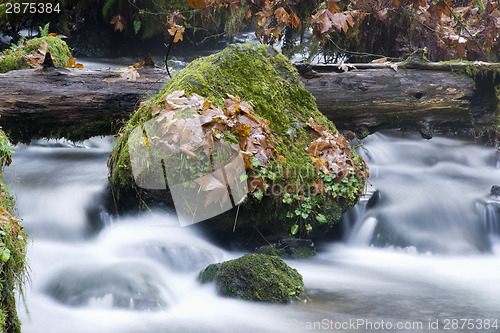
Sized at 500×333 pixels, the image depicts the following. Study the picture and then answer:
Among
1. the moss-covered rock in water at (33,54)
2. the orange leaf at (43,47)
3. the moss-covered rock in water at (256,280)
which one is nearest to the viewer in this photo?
the moss-covered rock in water at (256,280)

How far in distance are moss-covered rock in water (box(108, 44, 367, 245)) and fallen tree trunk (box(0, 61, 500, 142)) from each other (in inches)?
35.2

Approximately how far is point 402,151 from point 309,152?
337 centimetres

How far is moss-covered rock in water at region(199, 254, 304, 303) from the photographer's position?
3365 millimetres

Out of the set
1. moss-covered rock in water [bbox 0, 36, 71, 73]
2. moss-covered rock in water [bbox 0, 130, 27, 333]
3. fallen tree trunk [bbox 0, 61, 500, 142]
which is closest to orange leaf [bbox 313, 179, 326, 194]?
fallen tree trunk [bbox 0, 61, 500, 142]

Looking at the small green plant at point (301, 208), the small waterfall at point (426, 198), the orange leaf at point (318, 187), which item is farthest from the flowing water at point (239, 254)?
the orange leaf at point (318, 187)

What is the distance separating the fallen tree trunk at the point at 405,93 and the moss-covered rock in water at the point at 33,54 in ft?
12.0

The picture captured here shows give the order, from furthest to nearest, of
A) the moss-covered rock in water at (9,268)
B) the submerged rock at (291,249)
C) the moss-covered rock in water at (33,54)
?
the moss-covered rock in water at (33,54)
the submerged rock at (291,249)
the moss-covered rock in water at (9,268)

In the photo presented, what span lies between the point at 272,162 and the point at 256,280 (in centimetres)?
110

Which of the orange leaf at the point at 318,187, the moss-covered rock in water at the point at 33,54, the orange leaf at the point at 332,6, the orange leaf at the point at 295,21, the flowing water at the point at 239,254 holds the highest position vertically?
the orange leaf at the point at 332,6

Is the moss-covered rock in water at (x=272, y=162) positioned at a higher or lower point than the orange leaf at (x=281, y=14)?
lower

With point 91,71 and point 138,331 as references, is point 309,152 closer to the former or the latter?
point 138,331

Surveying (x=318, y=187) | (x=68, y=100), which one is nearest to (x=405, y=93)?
(x=318, y=187)

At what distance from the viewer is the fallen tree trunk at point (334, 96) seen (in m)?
4.76

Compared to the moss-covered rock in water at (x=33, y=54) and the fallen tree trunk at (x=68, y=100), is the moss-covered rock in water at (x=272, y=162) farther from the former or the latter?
the moss-covered rock in water at (x=33, y=54)
